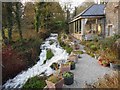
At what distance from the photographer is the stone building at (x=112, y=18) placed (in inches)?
655

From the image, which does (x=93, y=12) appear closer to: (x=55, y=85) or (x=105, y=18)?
(x=105, y=18)

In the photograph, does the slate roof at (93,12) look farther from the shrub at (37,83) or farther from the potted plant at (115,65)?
the shrub at (37,83)

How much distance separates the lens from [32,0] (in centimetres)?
2503

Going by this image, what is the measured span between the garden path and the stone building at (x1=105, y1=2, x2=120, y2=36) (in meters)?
7.17

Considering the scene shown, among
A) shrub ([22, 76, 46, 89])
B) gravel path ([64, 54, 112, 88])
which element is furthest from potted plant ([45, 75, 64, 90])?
shrub ([22, 76, 46, 89])

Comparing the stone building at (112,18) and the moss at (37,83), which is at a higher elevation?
the stone building at (112,18)

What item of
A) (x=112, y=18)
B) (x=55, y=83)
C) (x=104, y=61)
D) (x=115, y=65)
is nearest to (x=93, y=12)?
(x=112, y=18)

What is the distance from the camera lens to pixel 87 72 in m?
8.57

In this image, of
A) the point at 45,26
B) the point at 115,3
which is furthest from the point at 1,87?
the point at 45,26

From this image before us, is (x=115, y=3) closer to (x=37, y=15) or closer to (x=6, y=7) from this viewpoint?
(x=6, y=7)

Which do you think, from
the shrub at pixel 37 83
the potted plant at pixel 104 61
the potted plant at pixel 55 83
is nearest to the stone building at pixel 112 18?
the potted plant at pixel 104 61

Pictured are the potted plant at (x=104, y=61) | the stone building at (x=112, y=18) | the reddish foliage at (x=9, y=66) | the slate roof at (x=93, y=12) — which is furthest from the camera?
the slate roof at (x=93, y=12)

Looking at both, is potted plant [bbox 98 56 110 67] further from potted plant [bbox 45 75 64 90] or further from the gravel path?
potted plant [bbox 45 75 64 90]

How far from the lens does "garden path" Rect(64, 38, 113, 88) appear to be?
6997 millimetres
